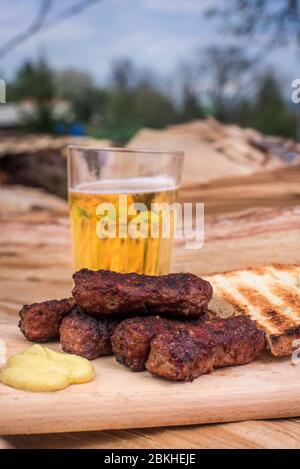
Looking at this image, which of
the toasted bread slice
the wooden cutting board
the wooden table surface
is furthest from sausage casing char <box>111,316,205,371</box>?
the toasted bread slice

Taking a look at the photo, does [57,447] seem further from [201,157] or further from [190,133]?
[190,133]

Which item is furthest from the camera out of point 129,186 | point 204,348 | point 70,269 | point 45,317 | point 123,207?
point 70,269

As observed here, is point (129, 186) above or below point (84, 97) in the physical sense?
above

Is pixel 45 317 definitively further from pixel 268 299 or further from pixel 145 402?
pixel 268 299

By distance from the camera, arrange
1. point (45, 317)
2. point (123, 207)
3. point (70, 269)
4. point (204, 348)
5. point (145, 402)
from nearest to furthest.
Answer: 1. point (145, 402)
2. point (204, 348)
3. point (45, 317)
4. point (123, 207)
5. point (70, 269)

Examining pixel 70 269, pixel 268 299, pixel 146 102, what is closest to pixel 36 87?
pixel 146 102

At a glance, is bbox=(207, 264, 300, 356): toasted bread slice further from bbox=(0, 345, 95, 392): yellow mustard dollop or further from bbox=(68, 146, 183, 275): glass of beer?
bbox=(0, 345, 95, 392): yellow mustard dollop

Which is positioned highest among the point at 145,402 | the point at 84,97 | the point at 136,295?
the point at 136,295
